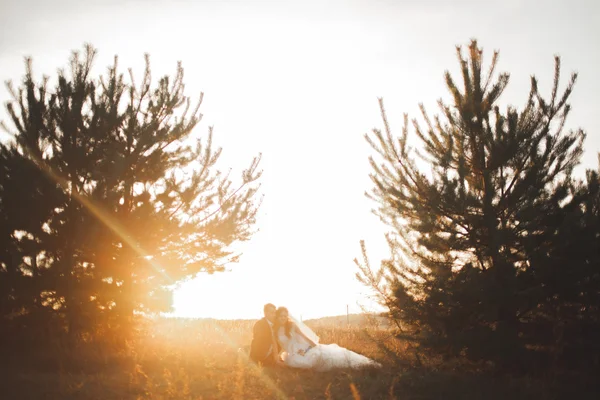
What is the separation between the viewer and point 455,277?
647 cm

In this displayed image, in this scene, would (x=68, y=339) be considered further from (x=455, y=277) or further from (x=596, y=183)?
(x=596, y=183)

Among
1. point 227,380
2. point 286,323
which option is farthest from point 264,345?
point 227,380

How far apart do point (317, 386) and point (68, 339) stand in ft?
14.7

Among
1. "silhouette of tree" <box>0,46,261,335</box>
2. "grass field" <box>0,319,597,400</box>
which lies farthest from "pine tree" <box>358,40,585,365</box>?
"silhouette of tree" <box>0,46,261,335</box>

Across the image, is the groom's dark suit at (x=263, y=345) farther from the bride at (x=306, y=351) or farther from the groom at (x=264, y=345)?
the bride at (x=306, y=351)

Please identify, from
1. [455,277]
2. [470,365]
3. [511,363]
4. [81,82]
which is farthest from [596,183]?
[81,82]

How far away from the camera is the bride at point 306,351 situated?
804 cm

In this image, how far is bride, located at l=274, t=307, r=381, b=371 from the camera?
26.4 feet

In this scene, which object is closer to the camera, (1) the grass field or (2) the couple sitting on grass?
(1) the grass field

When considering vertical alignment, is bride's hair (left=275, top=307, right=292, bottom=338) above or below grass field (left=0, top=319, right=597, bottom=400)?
above

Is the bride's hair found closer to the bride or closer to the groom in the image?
the bride

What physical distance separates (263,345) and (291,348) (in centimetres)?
60

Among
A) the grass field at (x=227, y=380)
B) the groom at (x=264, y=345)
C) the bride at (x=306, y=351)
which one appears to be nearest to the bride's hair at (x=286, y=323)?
the bride at (x=306, y=351)

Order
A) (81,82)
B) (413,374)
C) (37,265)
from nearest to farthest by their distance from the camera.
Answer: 1. (413,374)
2. (37,265)
3. (81,82)
